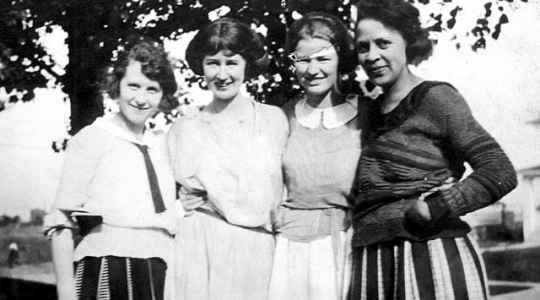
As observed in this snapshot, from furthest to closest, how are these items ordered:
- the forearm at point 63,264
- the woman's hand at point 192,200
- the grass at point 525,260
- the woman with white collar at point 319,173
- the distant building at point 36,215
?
the grass at point 525,260 → the distant building at point 36,215 → the woman's hand at point 192,200 → the woman with white collar at point 319,173 → the forearm at point 63,264

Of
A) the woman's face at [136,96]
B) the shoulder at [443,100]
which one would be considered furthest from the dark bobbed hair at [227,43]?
the shoulder at [443,100]

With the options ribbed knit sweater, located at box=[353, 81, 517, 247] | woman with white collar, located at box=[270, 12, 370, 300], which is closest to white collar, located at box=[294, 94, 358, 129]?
woman with white collar, located at box=[270, 12, 370, 300]

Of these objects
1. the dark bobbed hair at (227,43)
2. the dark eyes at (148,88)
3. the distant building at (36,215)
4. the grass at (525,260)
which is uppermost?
the dark bobbed hair at (227,43)

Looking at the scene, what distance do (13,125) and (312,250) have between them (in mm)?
1788

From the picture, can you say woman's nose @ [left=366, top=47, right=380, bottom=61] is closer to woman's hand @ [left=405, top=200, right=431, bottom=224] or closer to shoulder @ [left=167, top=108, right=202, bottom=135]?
woman's hand @ [left=405, top=200, right=431, bottom=224]

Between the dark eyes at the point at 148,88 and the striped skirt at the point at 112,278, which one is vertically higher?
the dark eyes at the point at 148,88

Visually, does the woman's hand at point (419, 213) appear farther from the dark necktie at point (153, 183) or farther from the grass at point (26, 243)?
the grass at point (26, 243)

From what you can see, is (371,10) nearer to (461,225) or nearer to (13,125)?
(461,225)

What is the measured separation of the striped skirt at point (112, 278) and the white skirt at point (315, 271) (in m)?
0.50

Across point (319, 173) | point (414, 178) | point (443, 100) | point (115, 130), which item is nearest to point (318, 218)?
point (319, 173)

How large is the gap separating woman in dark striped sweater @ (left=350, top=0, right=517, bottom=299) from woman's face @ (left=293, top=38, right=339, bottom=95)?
0.16m

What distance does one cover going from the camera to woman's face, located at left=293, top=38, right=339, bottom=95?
235 cm

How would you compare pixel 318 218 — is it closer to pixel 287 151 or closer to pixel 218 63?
pixel 287 151

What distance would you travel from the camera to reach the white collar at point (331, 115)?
7.76 feet
